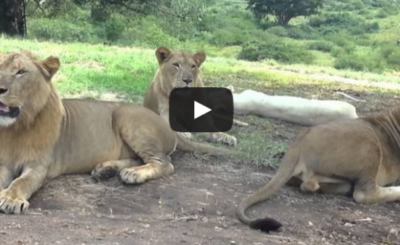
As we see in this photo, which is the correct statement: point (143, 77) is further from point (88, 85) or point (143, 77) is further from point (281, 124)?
point (281, 124)

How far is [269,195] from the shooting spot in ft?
15.0

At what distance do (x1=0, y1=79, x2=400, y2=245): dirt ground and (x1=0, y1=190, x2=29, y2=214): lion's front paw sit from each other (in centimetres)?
7

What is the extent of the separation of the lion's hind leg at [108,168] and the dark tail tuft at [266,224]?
47.7 inches

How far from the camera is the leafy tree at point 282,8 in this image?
1593 inches

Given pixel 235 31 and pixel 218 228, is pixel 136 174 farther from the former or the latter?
pixel 235 31

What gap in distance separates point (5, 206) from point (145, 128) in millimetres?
1420

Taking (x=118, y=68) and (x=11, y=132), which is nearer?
(x=11, y=132)

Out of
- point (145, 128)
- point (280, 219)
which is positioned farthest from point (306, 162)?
point (145, 128)

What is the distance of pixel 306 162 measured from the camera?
4844 mm

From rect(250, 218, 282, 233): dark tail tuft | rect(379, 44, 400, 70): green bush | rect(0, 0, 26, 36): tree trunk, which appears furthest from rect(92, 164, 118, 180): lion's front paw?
rect(379, 44, 400, 70): green bush

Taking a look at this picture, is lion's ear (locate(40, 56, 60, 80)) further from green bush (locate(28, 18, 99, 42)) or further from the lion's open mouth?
green bush (locate(28, 18, 99, 42))

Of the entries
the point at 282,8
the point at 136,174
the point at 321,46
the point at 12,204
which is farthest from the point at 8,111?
the point at 282,8

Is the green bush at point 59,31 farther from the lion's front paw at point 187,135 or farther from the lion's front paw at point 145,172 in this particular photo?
the lion's front paw at point 145,172

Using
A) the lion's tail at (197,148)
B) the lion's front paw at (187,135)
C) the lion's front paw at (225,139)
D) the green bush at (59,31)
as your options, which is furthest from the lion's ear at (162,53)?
the green bush at (59,31)
